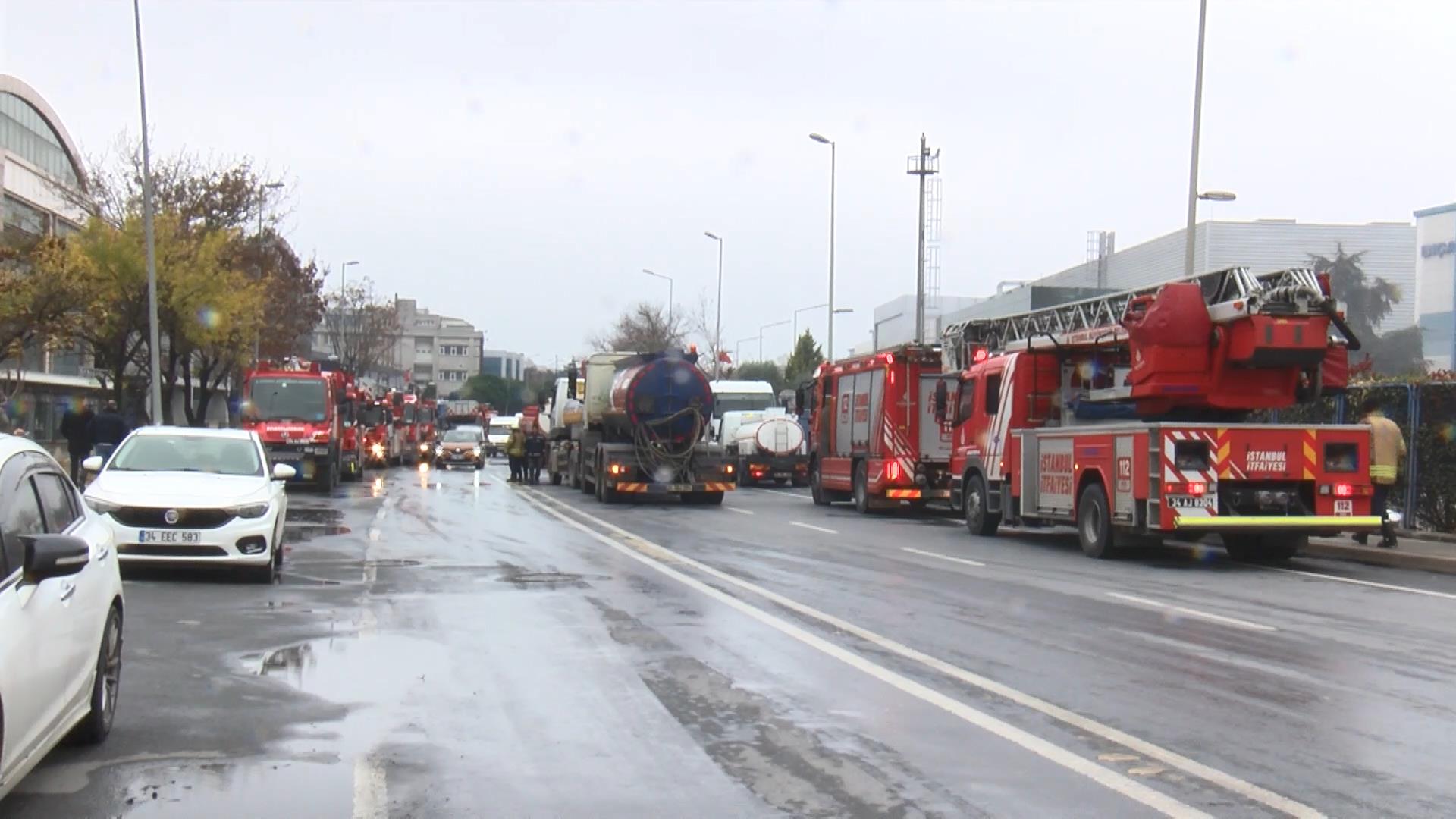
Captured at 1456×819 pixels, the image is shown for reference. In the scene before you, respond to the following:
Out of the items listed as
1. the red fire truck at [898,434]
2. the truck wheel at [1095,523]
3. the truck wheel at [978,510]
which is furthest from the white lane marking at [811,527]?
the truck wheel at [1095,523]

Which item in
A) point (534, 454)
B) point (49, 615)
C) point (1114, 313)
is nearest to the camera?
point (49, 615)

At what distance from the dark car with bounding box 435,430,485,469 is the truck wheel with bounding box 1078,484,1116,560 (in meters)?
41.8

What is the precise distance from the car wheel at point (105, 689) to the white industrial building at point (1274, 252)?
190 feet

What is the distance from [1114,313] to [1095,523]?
289 cm

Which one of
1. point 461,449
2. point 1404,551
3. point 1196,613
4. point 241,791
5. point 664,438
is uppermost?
point 664,438

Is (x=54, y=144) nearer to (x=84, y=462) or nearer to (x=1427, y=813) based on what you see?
(x=84, y=462)

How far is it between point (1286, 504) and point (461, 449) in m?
44.6

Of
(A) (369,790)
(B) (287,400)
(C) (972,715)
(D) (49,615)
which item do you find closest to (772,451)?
(B) (287,400)

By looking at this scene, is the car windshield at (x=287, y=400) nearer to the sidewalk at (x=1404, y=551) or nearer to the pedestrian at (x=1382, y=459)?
the sidewalk at (x=1404, y=551)

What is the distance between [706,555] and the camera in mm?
18172

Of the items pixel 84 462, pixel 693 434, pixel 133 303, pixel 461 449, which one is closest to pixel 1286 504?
pixel 84 462

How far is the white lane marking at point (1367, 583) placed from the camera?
15.0m

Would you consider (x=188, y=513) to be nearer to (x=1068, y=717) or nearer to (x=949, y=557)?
(x=1068, y=717)

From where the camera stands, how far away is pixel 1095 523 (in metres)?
19.0
